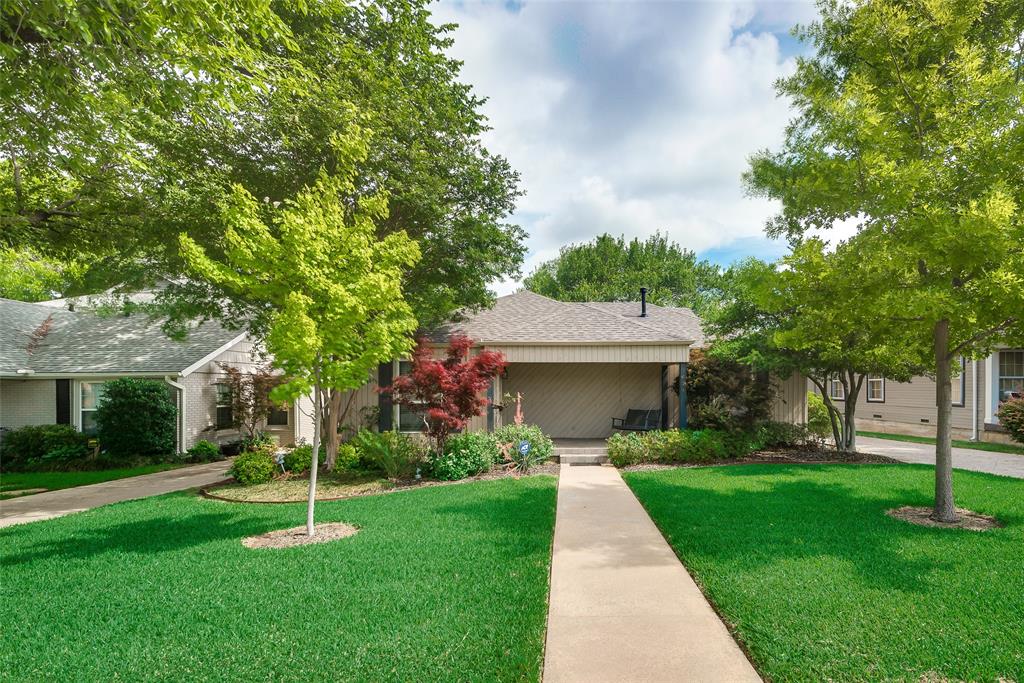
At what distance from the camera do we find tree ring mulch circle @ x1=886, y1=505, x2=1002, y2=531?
6.12 metres

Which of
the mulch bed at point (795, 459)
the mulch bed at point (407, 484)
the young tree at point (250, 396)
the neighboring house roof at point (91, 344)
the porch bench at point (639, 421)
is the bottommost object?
the mulch bed at point (407, 484)

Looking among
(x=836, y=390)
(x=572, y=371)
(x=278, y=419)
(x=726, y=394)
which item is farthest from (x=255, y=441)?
(x=836, y=390)

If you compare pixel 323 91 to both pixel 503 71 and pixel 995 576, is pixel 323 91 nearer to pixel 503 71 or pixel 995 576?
pixel 503 71

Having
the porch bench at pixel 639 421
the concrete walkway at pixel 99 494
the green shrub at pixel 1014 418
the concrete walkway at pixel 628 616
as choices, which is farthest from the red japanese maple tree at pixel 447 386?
the green shrub at pixel 1014 418

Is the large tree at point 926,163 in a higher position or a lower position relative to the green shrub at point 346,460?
higher

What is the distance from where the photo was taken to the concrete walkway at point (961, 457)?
10461mm

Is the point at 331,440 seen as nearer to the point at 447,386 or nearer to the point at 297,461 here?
the point at 297,461

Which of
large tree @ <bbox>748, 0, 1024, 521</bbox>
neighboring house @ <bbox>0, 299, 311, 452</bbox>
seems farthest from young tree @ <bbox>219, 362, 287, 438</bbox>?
large tree @ <bbox>748, 0, 1024, 521</bbox>

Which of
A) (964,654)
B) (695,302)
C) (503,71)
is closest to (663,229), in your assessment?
(695,302)

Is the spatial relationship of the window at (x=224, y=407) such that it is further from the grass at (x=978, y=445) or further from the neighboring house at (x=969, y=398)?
the grass at (x=978, y=445)

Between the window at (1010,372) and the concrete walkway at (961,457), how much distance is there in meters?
3.28

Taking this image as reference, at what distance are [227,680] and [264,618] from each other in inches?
33.2

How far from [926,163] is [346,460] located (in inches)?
434

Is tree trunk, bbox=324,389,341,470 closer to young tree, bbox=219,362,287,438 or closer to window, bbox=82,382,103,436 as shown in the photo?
young tree, bbox=219,362,287,438
